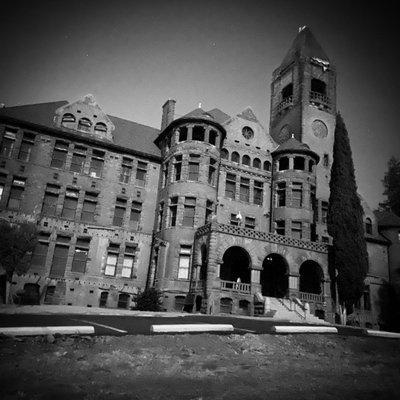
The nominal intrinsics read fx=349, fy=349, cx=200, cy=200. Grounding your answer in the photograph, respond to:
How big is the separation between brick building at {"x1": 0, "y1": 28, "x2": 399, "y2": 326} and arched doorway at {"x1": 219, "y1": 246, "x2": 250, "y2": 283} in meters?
0.09

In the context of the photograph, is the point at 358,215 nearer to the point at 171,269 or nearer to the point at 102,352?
the point at 171,269

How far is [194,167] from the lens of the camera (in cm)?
3228

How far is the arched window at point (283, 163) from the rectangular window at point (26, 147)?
2413cm

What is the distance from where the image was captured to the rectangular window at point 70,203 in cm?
3069

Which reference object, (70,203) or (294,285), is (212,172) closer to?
(294,285)

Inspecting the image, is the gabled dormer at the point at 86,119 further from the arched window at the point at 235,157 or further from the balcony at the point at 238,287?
the balcony at the point at 238,287

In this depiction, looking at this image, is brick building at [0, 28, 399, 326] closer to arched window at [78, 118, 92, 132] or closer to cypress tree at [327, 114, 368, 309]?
arched window at [78, 118, 92, 132]

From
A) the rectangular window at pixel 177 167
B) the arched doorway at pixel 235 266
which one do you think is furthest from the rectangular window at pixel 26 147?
the arched doorway at pixel 235 266

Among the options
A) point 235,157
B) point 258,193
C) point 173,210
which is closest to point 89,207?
point 173,210

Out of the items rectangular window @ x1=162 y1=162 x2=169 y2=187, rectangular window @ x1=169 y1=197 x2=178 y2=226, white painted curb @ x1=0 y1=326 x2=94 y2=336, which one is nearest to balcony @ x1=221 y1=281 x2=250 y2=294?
rectangular window @ x1=169 y1=197 x2=178 y2=226

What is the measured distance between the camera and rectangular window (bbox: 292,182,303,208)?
114 feet

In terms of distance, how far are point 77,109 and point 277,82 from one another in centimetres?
2719

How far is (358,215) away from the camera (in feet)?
105

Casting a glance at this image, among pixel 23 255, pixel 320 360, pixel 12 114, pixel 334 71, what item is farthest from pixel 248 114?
pixel 320 360
